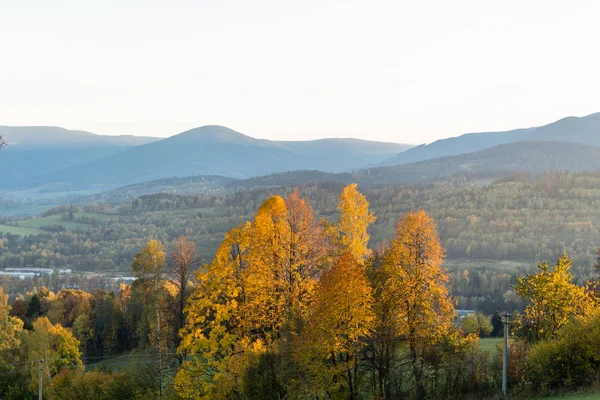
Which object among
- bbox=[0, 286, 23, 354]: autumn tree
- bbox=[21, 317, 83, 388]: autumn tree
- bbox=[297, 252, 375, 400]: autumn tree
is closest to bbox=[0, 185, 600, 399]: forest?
bbox=[297, 252, 375, 400]: autumn tree

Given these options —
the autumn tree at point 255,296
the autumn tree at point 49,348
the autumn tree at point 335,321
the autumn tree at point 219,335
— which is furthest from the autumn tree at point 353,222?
the autumn tree at point 49,348

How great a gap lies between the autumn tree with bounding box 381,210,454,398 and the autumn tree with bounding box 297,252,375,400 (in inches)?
111

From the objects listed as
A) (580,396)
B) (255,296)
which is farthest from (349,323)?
(580,396)

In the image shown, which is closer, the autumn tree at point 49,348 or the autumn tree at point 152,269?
the autumn tree at point 152,269

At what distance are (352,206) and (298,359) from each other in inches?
466

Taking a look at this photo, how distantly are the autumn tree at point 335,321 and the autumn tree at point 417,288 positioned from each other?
2.81 meters

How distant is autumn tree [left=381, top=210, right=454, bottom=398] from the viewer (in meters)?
39.9

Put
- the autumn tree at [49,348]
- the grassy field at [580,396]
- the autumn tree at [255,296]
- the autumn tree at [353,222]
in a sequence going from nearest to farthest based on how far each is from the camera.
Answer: the grassy field at [580,396] → the autumn tree at [255,296] → the autumn tree at [353,222] → the autumn tree at [49,348]

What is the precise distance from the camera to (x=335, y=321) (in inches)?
1489

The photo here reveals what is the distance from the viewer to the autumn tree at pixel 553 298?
138 feet

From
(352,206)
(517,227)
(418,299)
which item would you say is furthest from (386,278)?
(517,227)

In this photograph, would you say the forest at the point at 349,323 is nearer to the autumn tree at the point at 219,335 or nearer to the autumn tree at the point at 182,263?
the autumn tree at the point at 219,335

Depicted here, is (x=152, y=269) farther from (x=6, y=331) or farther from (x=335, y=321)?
(x=335, y=321)

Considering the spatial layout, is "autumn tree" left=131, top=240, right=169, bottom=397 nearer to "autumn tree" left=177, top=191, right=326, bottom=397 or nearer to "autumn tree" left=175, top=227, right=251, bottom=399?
"autumn tree" left=175, top=227, right=251, bottom=399
